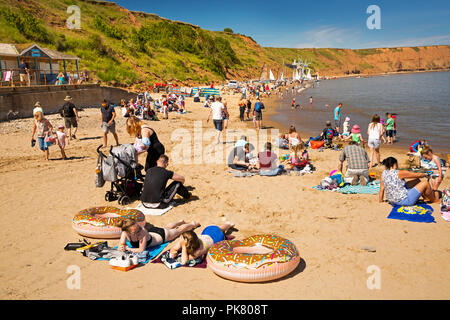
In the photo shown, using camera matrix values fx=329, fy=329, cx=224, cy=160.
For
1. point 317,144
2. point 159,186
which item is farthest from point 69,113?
point 317,144

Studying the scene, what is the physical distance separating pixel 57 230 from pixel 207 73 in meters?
50.7

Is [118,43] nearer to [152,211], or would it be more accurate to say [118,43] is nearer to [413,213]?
[152,211]

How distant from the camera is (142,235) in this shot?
4.94 meters

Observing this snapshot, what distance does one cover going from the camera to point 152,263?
4723mm

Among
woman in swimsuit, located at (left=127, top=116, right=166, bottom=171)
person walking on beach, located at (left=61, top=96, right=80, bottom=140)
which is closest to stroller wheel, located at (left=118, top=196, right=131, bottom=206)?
A: woman in swimsuit, located at (left=127, top=116, right=166, bottom=171)

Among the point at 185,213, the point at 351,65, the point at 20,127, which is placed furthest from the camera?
the point at 351,65

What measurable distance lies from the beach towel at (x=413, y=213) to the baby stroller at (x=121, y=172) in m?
5.15

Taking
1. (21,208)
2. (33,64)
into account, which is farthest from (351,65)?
(21,208)

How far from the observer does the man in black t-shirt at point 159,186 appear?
6352 mm

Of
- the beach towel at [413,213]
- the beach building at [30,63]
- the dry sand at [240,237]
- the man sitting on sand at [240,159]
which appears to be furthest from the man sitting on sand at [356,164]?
the beach building at [30,63]

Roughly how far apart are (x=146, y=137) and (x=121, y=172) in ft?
2.91

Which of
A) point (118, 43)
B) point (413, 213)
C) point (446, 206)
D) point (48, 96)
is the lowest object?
point (413, 213)

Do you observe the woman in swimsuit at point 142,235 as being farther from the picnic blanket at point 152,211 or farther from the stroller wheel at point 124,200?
the stroller wheel at point 124,200
